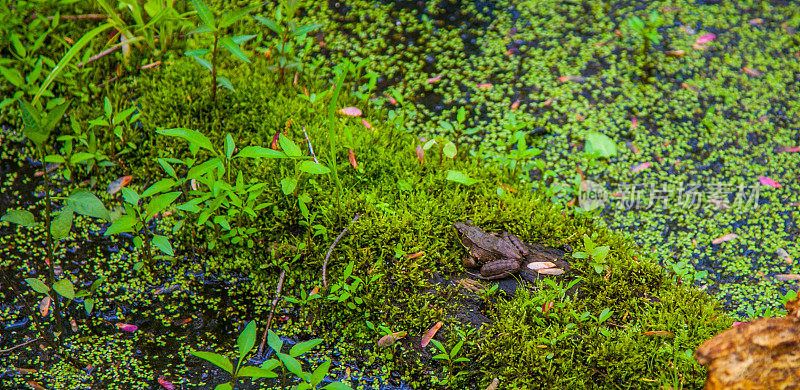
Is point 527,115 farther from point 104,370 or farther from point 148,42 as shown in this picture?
point 104,370

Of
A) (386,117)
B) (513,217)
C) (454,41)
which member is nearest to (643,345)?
(513,217)

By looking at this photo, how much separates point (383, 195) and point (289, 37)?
3.38ft

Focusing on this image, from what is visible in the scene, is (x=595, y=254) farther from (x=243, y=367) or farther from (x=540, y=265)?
(x=243, y=367)

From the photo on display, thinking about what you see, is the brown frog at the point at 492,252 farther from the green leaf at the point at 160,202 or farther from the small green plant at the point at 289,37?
the small green plant at the point at 289,37

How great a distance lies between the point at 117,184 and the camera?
2.72m

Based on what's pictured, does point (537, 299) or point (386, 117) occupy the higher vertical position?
point (386, 117)

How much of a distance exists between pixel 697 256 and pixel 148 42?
9.90ft

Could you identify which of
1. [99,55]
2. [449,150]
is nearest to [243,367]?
[449,150]

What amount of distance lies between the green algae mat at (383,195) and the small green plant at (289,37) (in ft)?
0.11

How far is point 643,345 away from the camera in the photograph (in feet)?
6.65

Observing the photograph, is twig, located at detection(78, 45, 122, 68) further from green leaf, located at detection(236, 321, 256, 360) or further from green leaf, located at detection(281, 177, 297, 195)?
green leaf, located at detection(236, 321, 256, 360)

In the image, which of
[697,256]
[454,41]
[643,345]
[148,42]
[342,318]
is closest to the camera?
[643,345]

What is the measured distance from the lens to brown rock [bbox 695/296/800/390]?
5.04 feet

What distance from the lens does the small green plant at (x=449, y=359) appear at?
2.01 metres
